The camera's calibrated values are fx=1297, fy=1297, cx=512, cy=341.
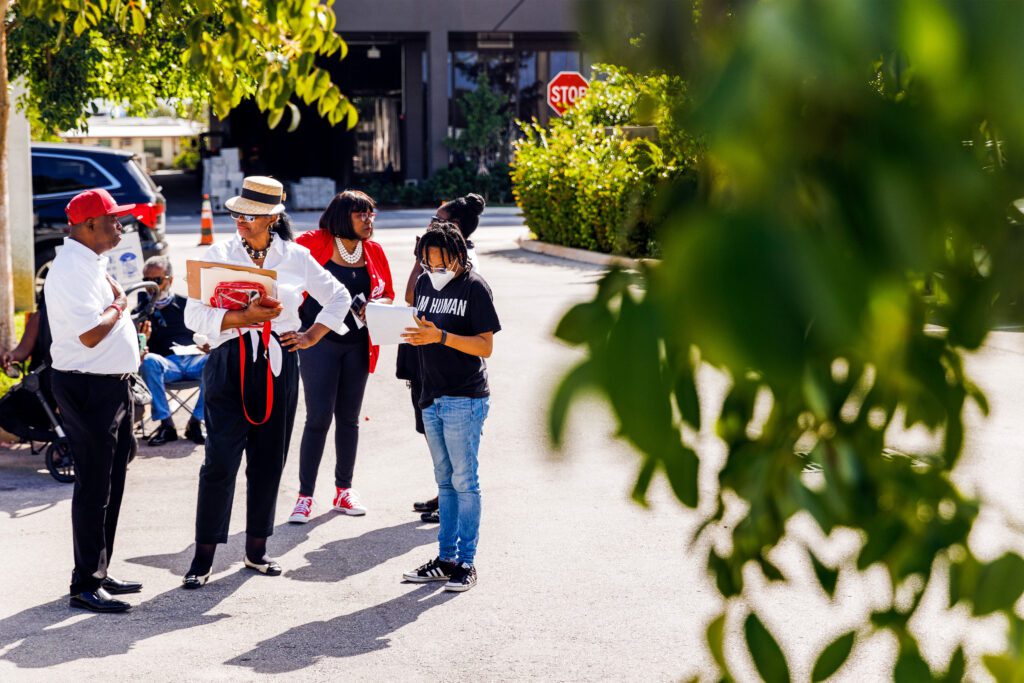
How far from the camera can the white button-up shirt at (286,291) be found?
248 inches

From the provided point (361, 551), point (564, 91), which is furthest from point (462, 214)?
point (564, 91)

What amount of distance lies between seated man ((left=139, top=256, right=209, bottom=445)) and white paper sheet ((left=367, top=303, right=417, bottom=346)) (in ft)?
8.87

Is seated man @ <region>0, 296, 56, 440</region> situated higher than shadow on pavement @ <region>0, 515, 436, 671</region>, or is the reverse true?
seated man @ <region>0, 296, 56, 440</region>

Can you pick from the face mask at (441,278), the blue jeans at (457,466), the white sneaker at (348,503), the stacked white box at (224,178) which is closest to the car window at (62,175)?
the white sneaker at (348,503)

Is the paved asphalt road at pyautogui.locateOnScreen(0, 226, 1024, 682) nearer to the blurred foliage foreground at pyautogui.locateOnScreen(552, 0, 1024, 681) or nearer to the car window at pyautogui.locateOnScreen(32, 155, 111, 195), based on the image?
the blurred foliage foreground at pyautogui.locateOnScreen(552, 0, 1024, 681)

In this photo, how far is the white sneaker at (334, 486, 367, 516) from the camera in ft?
25.5

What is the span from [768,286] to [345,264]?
22.7ft

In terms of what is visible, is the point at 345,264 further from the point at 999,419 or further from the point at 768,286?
the point at 768,286

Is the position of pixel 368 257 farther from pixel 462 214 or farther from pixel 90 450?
pixel 90 450

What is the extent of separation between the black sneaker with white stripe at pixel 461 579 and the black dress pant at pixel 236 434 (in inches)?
39.4

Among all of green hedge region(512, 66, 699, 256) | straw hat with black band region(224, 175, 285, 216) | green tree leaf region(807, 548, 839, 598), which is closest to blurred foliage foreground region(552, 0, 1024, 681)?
green tree leaf region(807, 548, 839, 598)

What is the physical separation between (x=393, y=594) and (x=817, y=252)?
5.81 metres

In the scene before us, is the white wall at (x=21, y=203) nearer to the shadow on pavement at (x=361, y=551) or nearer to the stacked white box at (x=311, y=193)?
the shadow on pavement at (x=361, y=551)

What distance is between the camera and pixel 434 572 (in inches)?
257
